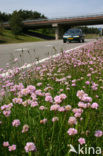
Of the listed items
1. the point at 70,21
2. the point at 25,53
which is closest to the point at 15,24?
the point at 70,21

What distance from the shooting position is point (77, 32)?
1001 inches

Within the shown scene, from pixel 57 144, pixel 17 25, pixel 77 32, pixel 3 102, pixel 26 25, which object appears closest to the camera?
pixel 57 144

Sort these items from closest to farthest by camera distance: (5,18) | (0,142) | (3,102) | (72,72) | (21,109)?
1. (0,142)
2. (21,109)
3. (3,102)
4. (72,72)
5. (5,18)

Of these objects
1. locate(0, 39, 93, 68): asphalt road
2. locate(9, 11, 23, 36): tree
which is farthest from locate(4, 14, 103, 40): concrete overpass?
locate(0, 39, 93, 68): asphalt road

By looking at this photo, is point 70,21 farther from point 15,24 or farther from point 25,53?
point 25,53

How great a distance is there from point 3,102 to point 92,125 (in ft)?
4.73

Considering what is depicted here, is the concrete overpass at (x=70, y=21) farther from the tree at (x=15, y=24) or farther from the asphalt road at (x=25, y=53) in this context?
the asphalt road at (x=25, y=53)

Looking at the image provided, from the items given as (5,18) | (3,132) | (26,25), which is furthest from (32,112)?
(5,18)

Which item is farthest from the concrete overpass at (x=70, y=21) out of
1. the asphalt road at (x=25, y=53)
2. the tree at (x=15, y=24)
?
the asphalt road at (x=25, y=53)

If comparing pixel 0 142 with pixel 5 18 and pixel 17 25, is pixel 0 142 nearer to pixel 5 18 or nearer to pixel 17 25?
pixel 17 25

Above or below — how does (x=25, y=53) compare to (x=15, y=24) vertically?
below

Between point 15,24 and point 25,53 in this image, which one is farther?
point 15,24

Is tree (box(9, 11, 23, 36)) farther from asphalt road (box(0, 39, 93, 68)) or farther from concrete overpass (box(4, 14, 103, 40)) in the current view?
asphalt road (box(0, 39, 93, 68))

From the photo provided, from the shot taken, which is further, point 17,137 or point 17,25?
point 17,25
